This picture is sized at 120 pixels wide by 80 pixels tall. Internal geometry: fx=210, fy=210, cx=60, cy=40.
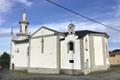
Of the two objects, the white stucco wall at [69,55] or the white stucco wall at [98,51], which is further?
the white stucco wall at [98,51]

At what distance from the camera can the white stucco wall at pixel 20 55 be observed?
49.4m

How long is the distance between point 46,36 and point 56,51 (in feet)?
13.9

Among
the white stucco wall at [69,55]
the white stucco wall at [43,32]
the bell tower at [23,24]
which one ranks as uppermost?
the bell tower at [23,24]

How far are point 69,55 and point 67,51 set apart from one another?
2.94 feet

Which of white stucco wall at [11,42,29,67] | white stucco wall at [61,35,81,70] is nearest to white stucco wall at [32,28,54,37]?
white stucco wall at [61,35,81,70]

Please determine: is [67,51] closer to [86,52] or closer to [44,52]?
[86,52]

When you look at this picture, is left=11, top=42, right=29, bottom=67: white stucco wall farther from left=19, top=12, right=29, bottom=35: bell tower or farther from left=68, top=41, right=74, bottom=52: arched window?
left=68, top=41, right=74, bottom=52: arched window

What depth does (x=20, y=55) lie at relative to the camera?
51125 millimetres

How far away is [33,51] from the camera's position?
44875mm

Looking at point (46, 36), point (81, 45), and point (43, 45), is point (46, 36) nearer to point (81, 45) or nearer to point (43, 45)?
point (43, 45)

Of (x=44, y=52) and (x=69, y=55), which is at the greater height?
(x=44, y=52)

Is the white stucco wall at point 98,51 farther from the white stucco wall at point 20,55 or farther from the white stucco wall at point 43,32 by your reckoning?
the white stucco wall at point 20,55

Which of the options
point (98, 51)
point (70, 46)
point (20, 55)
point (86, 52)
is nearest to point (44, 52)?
point (70, 46)

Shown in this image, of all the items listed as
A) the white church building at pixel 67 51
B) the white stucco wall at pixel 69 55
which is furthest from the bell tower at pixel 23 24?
the white stucco wall at pixel 69 55
